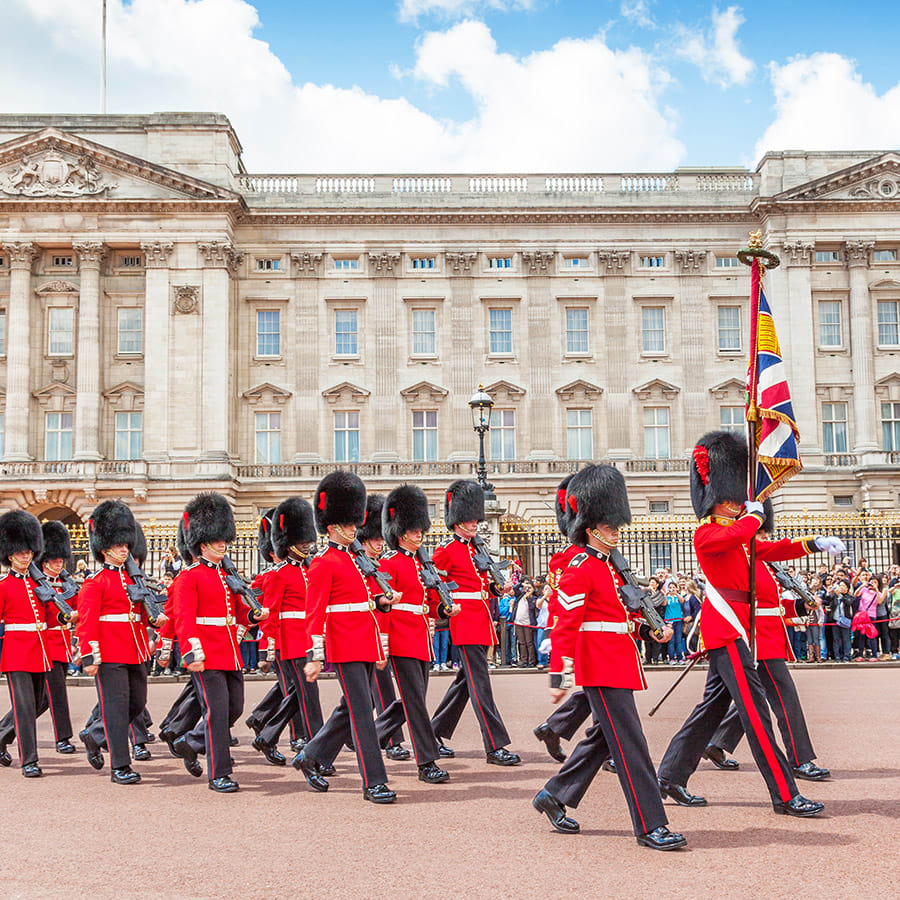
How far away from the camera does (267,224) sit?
39594 millimetres

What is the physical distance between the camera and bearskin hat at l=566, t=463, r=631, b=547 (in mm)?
6934

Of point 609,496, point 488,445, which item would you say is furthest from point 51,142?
point 609,496

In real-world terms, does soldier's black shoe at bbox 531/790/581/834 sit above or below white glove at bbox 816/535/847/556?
below

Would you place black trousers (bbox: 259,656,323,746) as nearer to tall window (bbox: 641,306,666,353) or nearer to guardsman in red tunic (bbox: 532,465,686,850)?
guardsman in red tunic (bbox: 532,465,686,850)

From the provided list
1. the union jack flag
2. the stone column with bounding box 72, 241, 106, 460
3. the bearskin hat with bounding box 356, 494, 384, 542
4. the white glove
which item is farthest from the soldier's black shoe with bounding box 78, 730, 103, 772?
the stone column with bounding box 72, 241, 106, 460

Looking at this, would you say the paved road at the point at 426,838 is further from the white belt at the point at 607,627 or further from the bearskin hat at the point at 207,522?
the bearskin hat at the point at 207,522

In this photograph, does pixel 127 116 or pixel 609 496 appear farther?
pixel 127 116

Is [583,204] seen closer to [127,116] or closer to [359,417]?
[359,417]

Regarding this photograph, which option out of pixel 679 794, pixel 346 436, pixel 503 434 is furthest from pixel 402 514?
pixel 503 434

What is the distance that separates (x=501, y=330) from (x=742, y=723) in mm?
33141

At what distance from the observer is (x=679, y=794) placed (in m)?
7.42

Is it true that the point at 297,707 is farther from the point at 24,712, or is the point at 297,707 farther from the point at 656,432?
the point at 656,432

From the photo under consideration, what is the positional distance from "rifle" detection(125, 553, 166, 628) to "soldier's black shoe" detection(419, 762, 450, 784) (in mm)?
2398

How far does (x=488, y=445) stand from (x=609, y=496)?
32.0 m
